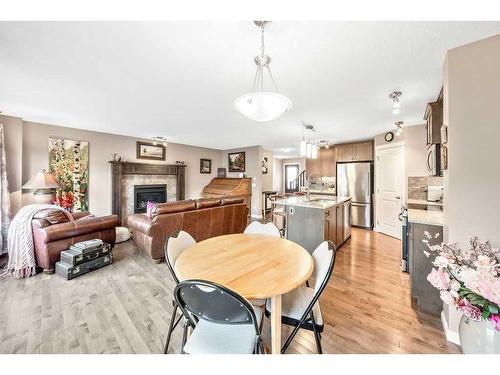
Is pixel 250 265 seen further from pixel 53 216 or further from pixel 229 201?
pixel 53 216

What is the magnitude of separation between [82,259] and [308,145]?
379cm

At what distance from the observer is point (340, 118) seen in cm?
352

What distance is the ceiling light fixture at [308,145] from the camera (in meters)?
3.47

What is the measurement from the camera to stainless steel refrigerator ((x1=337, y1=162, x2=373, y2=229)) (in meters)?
5.07

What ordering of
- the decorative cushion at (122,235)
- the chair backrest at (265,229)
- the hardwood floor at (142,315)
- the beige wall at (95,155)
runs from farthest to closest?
the decorative cushion at (122,235), the beige wall at (95,155), the chair backrest at (265,229), the hardwood floor at (142,315)

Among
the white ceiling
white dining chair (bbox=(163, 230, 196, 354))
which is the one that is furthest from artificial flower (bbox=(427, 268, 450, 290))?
the white ceiling

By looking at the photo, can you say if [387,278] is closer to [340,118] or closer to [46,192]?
[340,118]

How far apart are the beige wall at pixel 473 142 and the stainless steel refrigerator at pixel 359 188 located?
375cm

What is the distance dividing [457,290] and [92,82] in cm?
359

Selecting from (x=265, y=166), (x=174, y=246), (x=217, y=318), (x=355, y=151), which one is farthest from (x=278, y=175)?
(x=217, y=318)

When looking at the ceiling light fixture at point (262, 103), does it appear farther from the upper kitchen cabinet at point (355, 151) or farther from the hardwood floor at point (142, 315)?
the upper kitchen cabinet at point (355, 151)

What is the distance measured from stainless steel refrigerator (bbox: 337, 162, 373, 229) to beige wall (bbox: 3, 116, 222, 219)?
15.4 feet

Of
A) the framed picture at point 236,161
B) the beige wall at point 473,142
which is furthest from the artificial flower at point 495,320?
the framed picture at point 236,161
